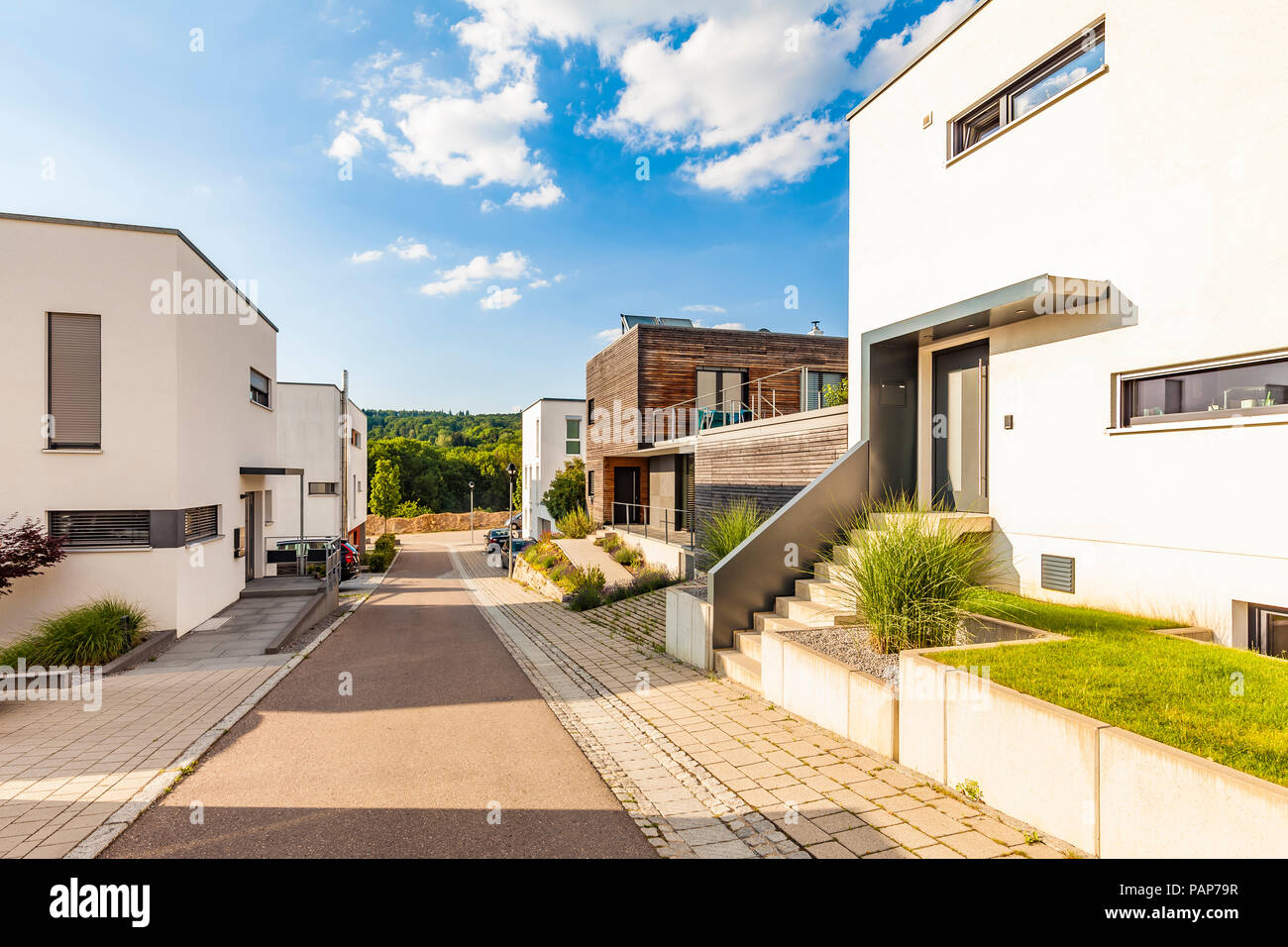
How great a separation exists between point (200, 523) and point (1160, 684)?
12772 millimetres

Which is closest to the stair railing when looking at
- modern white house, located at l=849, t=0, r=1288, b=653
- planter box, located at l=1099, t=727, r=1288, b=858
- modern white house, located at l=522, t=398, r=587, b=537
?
modern white house, located at l=849, t=0, r=1288, b=653

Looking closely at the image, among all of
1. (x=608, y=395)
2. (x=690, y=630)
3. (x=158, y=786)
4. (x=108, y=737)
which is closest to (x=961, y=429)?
(x=690, y=630)

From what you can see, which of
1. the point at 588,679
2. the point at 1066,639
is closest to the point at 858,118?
the point at 1066,639

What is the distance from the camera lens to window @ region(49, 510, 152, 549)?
9469mm

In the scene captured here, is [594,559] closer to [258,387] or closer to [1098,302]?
[258,387]

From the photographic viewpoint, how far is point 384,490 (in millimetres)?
61094

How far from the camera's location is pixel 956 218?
756cm

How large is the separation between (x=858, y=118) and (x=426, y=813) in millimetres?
9751

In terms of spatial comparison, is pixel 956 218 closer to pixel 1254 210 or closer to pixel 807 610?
pixel 1254 210

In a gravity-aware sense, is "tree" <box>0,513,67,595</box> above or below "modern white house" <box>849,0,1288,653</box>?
below

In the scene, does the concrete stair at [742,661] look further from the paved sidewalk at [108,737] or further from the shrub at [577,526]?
the shrub at [577,526]

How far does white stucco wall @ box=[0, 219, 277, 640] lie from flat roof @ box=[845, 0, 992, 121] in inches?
401

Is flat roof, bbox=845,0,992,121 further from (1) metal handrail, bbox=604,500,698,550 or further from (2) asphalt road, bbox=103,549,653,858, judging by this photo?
(1) metal handrail, bbox=604,500,698,550
